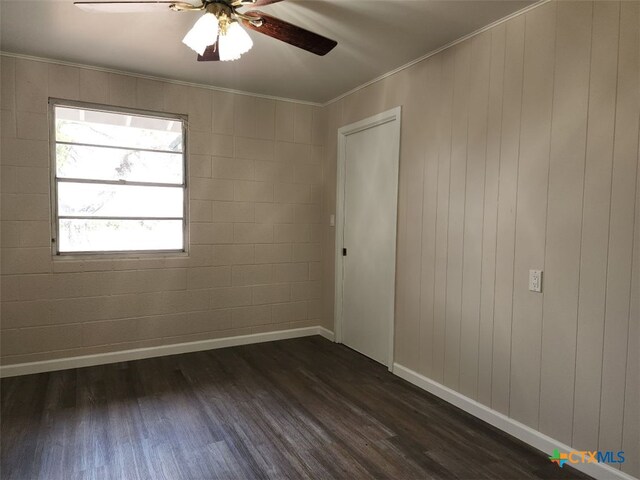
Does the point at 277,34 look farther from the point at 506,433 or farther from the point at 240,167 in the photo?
the point at 506,433

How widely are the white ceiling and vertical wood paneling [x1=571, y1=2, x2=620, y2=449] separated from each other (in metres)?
0.54

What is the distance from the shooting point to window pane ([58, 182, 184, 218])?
10.9 ft

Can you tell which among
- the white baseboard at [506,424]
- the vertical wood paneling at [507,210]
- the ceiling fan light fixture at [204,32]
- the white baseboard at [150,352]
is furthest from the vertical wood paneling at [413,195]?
the ceiling fan light fixture at [204,32]

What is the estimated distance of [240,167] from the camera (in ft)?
13.0

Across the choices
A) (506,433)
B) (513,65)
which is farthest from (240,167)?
(506,433)

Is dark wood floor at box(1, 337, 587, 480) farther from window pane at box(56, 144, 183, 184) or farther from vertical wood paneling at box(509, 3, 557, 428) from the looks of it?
window pane at box(56, 144, 183, 184)

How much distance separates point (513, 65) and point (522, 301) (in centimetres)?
143

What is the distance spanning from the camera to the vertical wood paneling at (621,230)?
1852 mm

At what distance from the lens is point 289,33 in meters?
2.16

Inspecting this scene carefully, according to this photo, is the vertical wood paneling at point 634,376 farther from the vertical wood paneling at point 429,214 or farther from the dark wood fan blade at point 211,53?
the dark wood fan blade at point 211,53

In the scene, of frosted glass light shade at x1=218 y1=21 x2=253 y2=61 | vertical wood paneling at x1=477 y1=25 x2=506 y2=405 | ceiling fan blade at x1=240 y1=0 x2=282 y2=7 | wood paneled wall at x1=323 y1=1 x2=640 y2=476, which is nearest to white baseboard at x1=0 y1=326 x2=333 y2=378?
wood paneled wall at x1=323 y1=1 x2=640 y2=476

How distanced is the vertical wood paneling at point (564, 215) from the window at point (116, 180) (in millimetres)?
3034

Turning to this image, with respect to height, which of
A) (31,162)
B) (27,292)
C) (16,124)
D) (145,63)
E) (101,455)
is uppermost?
(145,63)

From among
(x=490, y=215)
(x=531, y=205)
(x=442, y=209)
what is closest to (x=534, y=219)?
(x=531, y=205)
